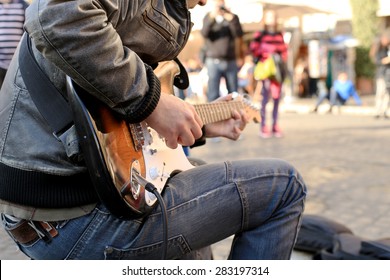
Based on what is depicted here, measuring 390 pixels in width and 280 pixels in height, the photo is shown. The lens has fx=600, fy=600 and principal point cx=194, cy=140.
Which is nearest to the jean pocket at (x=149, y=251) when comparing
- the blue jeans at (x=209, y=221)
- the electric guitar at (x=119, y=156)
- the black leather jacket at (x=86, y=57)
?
the blue jeans at (x=209, y=221)

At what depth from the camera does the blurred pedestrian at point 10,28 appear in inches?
160

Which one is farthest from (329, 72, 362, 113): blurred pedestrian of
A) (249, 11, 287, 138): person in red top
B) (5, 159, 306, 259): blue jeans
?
(5, 159, 306, 259): blue jeans

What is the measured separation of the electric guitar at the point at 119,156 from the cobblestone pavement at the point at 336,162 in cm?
147

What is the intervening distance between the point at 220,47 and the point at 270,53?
726 mm

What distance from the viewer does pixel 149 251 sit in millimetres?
1513

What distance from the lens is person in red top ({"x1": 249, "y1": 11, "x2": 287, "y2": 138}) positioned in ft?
27.1

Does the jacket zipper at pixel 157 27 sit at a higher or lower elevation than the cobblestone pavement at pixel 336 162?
higher

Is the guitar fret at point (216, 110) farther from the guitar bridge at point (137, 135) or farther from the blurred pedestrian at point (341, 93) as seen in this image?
the blurred pedestrian at point (341, 93)

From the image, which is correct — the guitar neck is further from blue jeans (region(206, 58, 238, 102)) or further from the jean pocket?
blue jeans (region(206, 58, 238, 102))

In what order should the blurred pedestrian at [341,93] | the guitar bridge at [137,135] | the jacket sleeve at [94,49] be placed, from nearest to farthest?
the jacket sleeve at [94,49], the guitar bridge at [137,135], the blurred pedestrian at [341,93]

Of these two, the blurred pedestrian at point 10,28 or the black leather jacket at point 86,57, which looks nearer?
the black leather jacket at point 86,57
